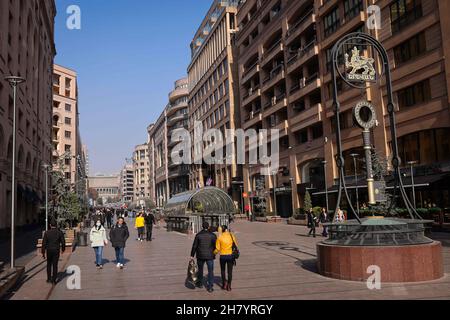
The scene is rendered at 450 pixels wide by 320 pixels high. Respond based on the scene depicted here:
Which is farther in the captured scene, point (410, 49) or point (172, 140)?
point (172, 140)

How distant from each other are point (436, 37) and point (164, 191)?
109010 millimetres

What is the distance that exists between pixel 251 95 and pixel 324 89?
19819mm

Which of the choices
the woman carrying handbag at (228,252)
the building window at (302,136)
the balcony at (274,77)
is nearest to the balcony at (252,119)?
the balcony at (274,77)

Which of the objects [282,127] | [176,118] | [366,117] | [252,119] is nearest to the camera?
[366,117]

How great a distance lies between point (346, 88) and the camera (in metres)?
39.3

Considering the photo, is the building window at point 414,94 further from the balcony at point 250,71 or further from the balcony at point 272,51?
the balcony at point 250,71

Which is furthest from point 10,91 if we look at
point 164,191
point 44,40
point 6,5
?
point 164,191

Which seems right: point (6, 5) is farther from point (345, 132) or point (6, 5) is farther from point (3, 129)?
point (345, 132)

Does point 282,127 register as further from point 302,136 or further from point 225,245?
point 225,245

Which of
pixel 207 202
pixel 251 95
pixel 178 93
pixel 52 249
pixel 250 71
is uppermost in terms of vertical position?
pixel 178 93

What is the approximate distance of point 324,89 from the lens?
4269cm

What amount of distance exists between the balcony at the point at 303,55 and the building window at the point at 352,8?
513 cm

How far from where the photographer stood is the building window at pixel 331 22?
135 ft

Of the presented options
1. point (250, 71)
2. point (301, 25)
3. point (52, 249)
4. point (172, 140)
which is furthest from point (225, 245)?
point (172, 140)
